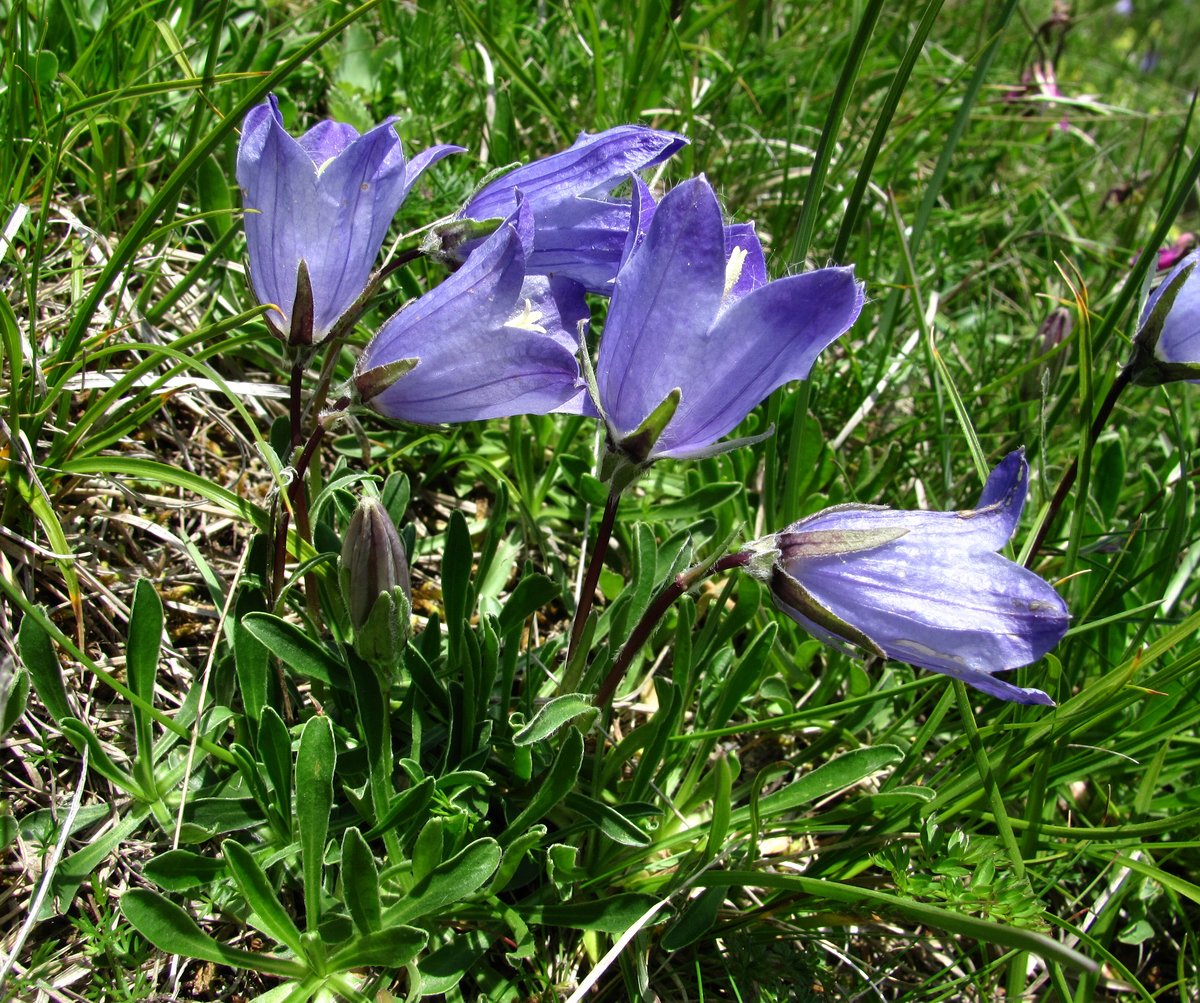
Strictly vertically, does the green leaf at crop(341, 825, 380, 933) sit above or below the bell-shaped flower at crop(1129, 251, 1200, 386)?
below

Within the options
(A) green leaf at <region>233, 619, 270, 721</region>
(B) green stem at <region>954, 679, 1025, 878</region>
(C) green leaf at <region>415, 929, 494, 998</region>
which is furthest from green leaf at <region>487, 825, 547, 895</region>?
(B) green stem at <region>954, 679, 1025, 878</region>

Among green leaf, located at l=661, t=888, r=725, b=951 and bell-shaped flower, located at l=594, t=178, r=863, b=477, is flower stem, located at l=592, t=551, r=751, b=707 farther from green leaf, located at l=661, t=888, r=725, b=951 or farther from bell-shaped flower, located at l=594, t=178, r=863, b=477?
green leaf, located at l=661, t=888, r=725, b=951

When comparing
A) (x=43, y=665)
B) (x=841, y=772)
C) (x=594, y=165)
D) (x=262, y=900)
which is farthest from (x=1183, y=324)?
(x=43, y=665)

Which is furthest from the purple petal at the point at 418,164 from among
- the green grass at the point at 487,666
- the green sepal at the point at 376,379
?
the green sepal at the point at 376,379

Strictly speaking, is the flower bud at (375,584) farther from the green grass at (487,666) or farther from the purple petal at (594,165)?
the purple petal at (594,165)

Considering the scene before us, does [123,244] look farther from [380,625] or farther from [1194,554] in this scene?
[1194,554]

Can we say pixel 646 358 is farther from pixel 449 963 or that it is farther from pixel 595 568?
pixel 449 963
